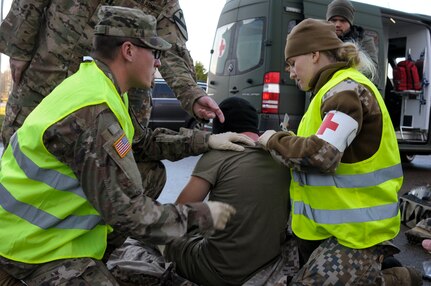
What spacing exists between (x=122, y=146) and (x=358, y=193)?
111 centimetres

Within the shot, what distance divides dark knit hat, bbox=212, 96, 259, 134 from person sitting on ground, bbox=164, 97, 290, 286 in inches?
8.6

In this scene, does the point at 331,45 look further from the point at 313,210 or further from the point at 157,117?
the point at 157,117

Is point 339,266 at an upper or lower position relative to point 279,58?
lower

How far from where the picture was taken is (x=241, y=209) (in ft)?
8.50

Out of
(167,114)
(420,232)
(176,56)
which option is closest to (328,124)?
(176,56)

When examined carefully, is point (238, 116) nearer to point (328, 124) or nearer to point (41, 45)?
point (328, 124)

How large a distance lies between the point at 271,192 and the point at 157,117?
9345mm

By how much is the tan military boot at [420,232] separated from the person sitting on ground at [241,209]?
74.8 inches

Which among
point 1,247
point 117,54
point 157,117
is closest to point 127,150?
point 117,54

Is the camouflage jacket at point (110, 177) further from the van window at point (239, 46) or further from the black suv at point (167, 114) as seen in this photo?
the black suv at point (167, 114)

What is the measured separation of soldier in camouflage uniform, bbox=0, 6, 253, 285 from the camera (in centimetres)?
177

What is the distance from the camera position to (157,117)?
38.7 feet

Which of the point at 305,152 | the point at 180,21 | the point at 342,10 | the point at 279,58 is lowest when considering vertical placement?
the point at 305,152

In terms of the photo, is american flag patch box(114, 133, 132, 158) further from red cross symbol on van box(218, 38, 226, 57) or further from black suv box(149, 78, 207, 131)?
black suv box(149, 78, 207, 131)
